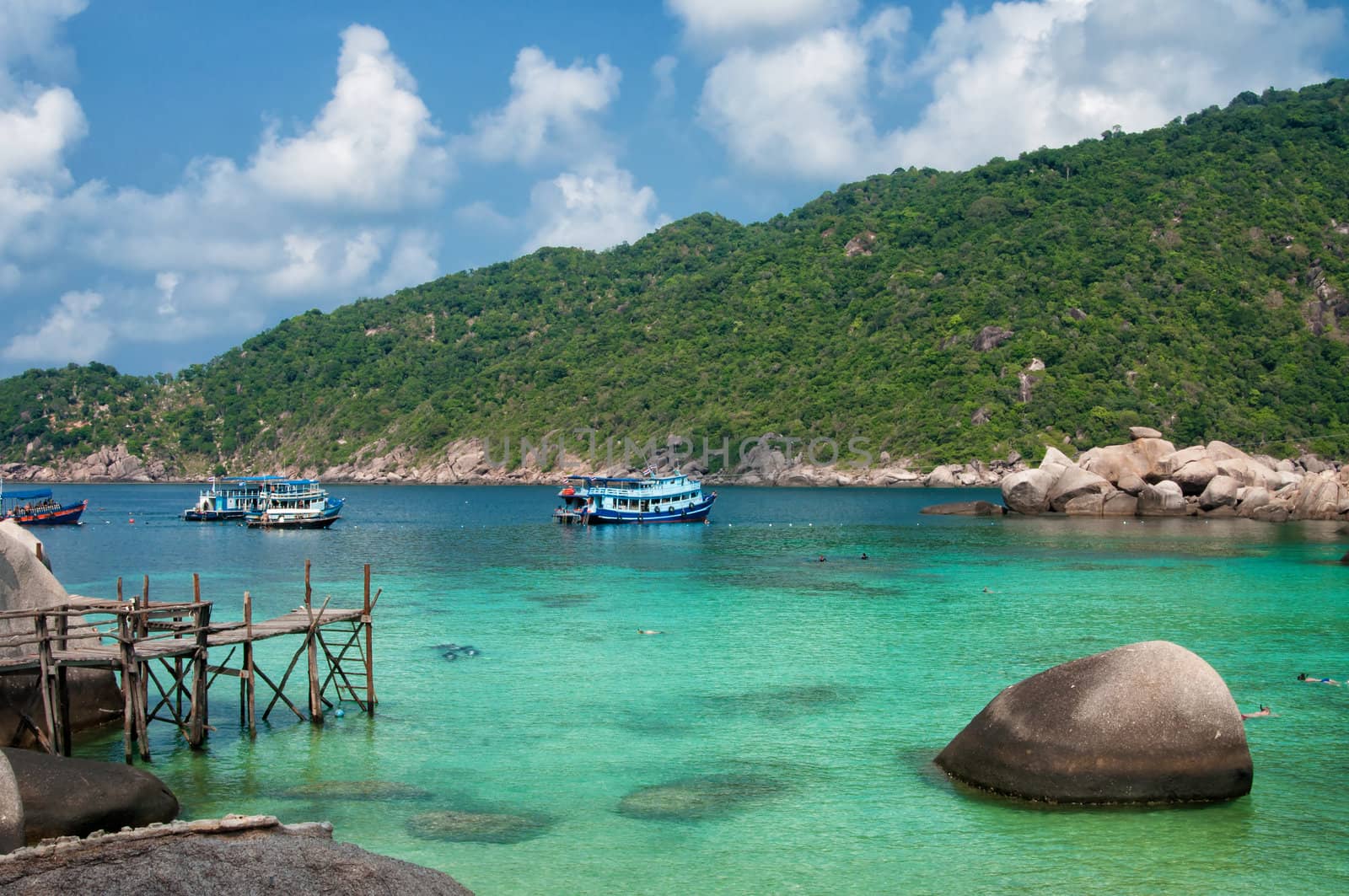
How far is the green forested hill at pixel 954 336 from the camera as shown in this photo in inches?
4545

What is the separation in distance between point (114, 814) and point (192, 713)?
19.5ft

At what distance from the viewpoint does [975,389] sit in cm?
12250

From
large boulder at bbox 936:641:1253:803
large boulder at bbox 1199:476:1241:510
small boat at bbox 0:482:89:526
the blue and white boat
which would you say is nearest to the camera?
large boulder at bbox 936:641:1253:803

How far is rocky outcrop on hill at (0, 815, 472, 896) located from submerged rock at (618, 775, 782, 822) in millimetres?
5729

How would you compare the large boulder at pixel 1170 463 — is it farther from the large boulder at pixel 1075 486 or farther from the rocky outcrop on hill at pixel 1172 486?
the large boulder at pixel 1075 486

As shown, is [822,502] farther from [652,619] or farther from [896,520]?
[652,619]

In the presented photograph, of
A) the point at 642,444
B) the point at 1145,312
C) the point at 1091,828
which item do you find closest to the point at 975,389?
the point at 1145,312

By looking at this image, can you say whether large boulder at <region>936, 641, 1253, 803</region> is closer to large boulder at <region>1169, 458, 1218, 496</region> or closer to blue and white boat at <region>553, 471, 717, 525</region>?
blue and white boat at <region>553, 471, 717, 525</region>

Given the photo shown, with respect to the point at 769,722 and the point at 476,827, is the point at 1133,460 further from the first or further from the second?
the point at 476,827

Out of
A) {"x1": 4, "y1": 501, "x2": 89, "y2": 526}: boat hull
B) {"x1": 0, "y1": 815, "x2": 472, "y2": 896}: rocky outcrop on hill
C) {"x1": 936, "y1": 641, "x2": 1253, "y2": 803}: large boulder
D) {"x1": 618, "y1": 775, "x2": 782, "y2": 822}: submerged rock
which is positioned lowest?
{"x1": 618, "y1": 775, "x2": 782, "y2": 822}: submerged rock

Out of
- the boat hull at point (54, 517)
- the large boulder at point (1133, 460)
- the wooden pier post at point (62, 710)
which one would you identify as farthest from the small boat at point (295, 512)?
the wooden pier post at point (62, 710)

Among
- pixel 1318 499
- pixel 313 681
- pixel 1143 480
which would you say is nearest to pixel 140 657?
pixel 313 681

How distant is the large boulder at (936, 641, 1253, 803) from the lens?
14531 millimetres

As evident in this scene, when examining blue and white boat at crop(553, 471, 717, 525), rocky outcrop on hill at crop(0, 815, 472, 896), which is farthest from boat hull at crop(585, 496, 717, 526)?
rocky outcrop on hill at crop(0, 815, 472, 896)
